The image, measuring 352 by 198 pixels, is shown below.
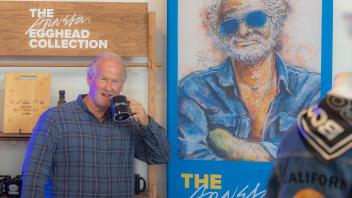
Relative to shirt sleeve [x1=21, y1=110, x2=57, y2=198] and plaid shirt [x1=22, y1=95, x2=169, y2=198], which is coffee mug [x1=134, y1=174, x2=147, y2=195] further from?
shirt sleeve [x1=21, y1=110, x2=57, y2=198]

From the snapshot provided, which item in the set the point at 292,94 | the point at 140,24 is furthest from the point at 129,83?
the point at 292,94

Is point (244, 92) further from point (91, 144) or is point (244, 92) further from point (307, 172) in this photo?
point (307, 172)

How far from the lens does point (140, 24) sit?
8.67 feet

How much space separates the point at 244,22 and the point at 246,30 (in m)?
0.04

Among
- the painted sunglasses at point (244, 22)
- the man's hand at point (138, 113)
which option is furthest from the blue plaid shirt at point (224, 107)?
the man's hand at point (138, 113)

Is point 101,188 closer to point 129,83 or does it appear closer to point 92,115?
point 92,115

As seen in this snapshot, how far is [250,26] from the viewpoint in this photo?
2686 millimetres

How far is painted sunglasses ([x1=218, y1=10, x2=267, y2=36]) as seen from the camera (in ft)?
8.79

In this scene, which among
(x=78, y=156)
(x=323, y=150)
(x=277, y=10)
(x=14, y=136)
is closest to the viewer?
(x=323, y=150)

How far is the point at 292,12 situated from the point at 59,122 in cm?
131

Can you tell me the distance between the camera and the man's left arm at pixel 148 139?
2311 millimetres

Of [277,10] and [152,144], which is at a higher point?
[277,10]

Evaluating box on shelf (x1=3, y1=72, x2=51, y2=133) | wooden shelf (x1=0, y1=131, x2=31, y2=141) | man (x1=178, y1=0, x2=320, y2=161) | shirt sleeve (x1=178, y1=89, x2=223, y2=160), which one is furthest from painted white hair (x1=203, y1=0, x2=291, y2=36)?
wooden shelf (x1=0, y1=131, x2=31, y2=141)

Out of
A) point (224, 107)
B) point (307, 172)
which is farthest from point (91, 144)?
point (307, 172)
